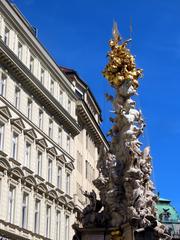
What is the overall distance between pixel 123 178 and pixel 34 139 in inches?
837

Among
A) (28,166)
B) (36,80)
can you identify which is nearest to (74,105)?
(36,80)

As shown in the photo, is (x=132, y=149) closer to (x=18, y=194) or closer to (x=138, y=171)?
(x=138, y=171)

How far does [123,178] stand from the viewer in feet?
58.9

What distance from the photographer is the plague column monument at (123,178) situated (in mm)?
16750

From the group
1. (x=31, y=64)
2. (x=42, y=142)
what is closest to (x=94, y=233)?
(x=42, y=142)

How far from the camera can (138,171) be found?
1761 cm

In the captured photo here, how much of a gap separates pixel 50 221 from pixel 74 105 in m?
13.3

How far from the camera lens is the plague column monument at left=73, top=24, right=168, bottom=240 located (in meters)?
16.8

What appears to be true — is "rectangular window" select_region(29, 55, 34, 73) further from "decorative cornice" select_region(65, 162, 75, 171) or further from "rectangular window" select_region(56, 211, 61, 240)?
"rectangular window" select_region(56, 211, 61, 240)

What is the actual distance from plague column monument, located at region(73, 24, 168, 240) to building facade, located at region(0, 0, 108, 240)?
14473mm

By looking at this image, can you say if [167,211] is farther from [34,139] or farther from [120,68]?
[120,68]

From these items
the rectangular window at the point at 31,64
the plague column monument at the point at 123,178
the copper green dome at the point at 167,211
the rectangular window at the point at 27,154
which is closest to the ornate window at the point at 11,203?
the rectangular window at the point at 27,154

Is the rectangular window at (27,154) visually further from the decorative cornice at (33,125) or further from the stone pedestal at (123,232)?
the stone pedestal at (123,232)

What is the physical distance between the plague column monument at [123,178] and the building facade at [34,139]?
14473 millimetres
